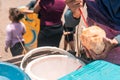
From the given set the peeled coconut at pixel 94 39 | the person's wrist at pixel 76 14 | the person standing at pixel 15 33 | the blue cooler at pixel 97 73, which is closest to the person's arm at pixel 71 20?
the person's wrist at pixel 76 14

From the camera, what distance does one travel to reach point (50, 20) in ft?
9.43

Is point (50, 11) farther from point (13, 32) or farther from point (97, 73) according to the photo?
point (97, 73)

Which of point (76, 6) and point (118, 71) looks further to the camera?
point (76, 6)

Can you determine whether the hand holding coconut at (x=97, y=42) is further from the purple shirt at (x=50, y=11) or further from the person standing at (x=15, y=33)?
the person standing at (x=15, y=33)

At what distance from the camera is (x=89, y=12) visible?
1.49 metres

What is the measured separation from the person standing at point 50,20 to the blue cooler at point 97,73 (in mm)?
1608

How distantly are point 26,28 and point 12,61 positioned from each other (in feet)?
7.38

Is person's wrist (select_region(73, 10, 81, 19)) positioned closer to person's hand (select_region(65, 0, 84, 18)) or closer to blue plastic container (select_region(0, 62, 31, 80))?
person's hand (select_region(65, 0, 84, 18))

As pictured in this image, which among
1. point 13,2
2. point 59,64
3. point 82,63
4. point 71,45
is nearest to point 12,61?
point 59,64

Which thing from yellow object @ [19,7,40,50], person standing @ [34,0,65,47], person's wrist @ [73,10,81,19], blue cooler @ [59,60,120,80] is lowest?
yellow object @ [19,7,40,50]

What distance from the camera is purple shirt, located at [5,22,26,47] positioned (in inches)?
133

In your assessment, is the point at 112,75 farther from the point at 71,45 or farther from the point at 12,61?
the point at 71,45

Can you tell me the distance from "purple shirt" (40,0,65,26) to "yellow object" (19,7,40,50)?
717 mm

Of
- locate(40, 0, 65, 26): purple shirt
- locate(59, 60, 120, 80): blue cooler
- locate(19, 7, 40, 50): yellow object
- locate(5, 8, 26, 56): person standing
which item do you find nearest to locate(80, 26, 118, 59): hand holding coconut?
locate(59, 60, 120, 80): blue cooler
